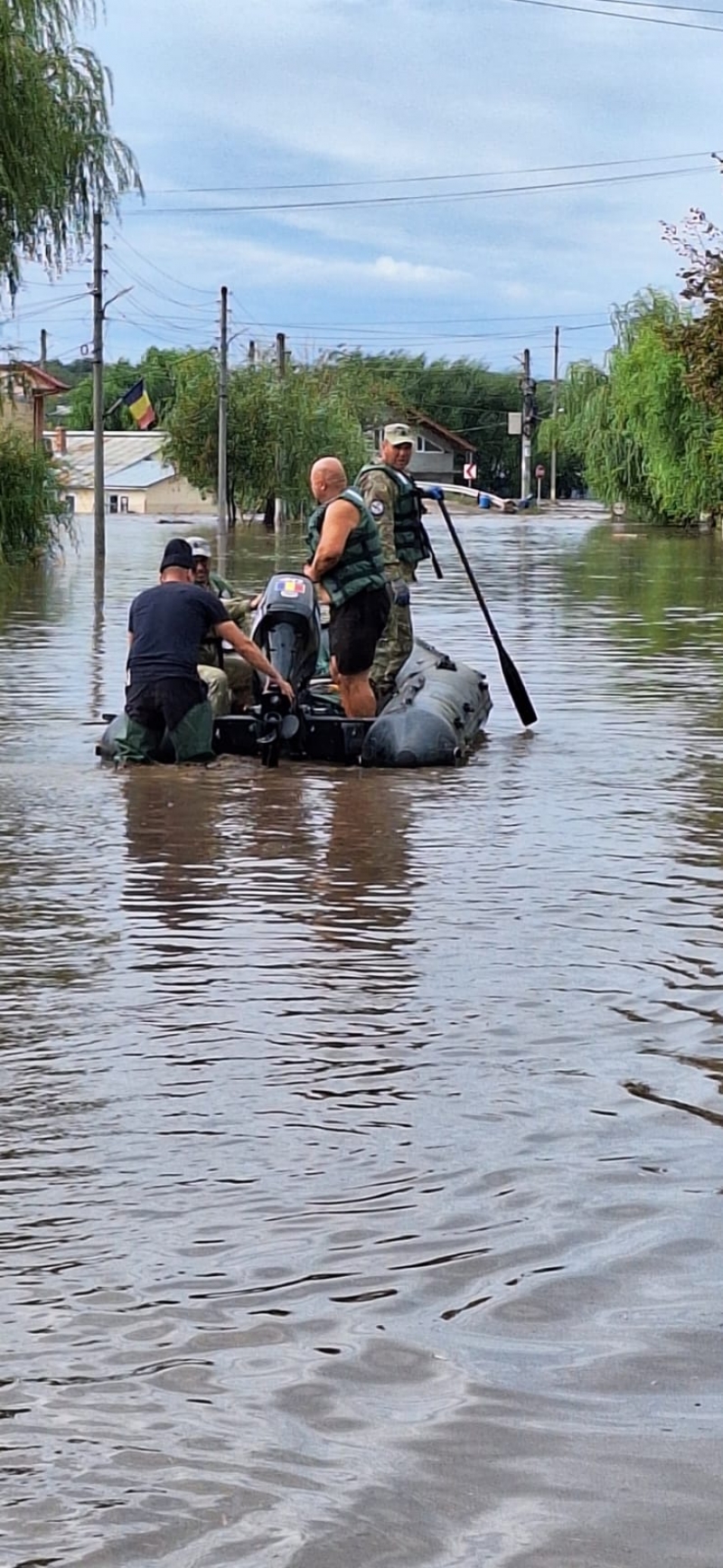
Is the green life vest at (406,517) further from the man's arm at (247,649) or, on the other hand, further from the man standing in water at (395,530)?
the man's arm at (247,649)

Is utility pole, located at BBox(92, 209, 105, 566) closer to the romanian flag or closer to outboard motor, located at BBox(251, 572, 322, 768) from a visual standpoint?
the romanian flag

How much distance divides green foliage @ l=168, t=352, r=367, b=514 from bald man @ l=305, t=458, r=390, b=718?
6851cm

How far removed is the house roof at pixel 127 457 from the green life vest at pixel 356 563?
101 m

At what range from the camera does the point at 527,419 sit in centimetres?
11888

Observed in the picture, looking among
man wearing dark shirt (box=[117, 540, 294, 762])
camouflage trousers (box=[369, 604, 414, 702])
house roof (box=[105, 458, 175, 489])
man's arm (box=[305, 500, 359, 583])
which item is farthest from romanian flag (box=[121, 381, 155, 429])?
house roof (box=[105, 458, 175, 489])

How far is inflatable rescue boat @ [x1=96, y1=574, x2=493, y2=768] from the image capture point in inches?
505

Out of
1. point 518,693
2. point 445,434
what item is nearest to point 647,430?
point 518,693

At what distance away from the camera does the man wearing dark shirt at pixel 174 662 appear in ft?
40.4

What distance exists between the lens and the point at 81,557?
47.2 m

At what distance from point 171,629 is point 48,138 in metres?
19.4

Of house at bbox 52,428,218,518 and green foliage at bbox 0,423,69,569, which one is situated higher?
house at bbox 52,428,218,518

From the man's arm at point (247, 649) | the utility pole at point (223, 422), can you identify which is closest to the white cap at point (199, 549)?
the man's arm at point (247, 649)

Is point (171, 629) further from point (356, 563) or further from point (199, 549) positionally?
point (356, 563)

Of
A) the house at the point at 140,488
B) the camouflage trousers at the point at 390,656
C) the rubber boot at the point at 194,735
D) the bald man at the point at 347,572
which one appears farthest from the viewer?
the house at the point at 140,488
